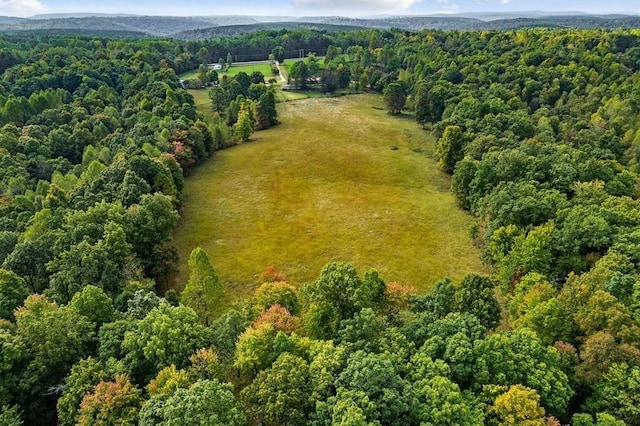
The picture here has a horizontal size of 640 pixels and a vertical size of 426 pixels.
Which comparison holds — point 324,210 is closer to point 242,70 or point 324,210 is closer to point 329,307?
point 329,307

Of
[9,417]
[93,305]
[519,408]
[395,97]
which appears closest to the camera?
[519,408]

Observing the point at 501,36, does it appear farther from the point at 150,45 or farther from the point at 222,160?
the point at 150,45

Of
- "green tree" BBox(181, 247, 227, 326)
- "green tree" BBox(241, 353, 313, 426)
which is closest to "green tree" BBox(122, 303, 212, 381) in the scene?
"green tree" BBox(241, 353, 313, 426)

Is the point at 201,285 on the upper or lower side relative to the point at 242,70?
lower

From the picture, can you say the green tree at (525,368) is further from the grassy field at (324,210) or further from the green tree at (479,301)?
the grassy field at (324,210)

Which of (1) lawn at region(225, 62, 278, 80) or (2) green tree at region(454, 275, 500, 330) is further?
(1) lawn at region(225, 62, 278, 80)

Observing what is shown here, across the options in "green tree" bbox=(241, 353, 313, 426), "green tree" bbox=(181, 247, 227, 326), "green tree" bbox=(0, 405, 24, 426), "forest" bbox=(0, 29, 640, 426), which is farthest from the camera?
"green tree" bbox=(181, 247, 227, 326)

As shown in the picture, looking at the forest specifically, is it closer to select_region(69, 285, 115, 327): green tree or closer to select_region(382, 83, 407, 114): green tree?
select_region(69, 285, 115, 327): green tree

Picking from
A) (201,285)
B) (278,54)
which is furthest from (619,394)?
(278,54)
